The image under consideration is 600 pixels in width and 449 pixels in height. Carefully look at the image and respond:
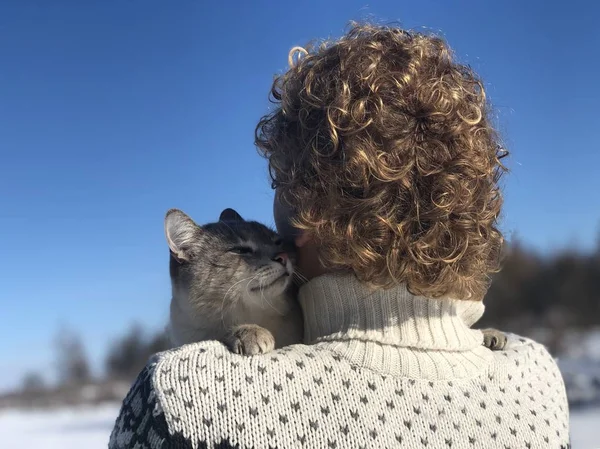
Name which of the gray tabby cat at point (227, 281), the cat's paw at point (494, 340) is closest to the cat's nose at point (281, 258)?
the gray tabby cat at point (227, 281)

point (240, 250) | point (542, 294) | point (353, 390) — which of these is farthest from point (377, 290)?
point (542, 294)

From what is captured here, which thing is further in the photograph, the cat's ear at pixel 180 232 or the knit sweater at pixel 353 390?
the cat's ear at pixel 180 232

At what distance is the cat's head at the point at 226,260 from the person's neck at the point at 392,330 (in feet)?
2.24

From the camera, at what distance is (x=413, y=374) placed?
1.56 m

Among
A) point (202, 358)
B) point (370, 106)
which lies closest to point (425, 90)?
point (370, 106)

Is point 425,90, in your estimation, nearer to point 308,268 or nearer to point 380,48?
point 380,48

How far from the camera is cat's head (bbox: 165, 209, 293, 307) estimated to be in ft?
Result: 8.13

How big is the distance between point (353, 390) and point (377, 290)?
32 centimetres

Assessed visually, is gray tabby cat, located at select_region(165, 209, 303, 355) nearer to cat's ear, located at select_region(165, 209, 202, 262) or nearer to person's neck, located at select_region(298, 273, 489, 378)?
cat's ear, located at select_region(165, 209, 202, 262)

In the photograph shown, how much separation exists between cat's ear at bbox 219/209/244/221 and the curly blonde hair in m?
1.42

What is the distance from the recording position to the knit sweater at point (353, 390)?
4.45 feet

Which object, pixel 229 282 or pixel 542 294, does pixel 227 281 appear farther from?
pixel 542 294

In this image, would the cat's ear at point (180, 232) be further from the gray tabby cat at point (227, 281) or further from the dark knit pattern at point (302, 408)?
the dark knit pattern at point (302, 408)

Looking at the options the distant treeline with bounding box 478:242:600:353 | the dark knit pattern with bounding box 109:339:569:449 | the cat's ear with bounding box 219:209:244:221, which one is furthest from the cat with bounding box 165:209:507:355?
the distant treeline with bounding box 478:242:600:353
